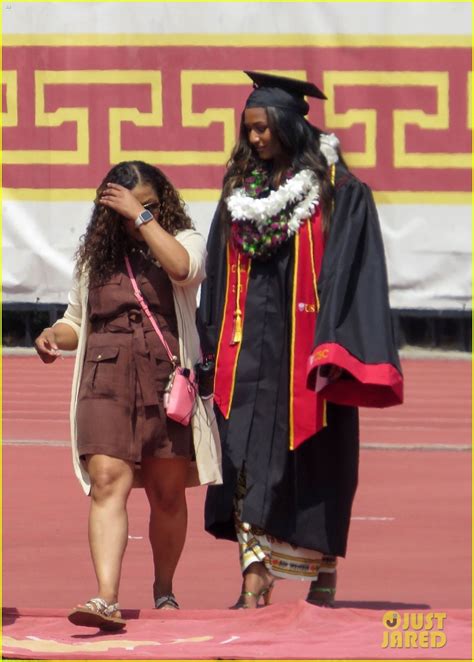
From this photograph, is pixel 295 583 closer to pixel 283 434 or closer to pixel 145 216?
pixel 283 434

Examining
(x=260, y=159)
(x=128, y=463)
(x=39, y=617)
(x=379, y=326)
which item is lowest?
(x=39, y=617)

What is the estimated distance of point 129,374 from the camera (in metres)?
6.66

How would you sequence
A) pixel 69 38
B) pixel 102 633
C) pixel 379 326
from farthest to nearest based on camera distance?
1. pixel 69 38
2. pixel 379 326
3. pixel 102 633

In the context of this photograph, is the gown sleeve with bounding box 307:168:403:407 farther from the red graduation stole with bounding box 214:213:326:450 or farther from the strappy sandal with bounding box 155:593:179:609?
the strappy sandal with bounding box 155:593:179:609

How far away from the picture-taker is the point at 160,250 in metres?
6.57

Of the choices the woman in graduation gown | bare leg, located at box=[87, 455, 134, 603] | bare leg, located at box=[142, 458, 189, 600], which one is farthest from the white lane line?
bare leg, located at box=[87, 455, 134, 603]

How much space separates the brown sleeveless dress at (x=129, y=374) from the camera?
21.7 ft

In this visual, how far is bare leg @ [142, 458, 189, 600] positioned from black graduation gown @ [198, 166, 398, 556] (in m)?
0.24

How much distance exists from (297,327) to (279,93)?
0.88 meters

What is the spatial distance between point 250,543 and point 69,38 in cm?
1157

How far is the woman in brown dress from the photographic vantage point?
21.6 ft

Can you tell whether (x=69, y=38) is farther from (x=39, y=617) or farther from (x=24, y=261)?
(x=39, y=617)

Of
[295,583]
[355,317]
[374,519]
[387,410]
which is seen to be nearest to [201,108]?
[387,410]

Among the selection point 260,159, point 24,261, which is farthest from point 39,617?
point 24,261
